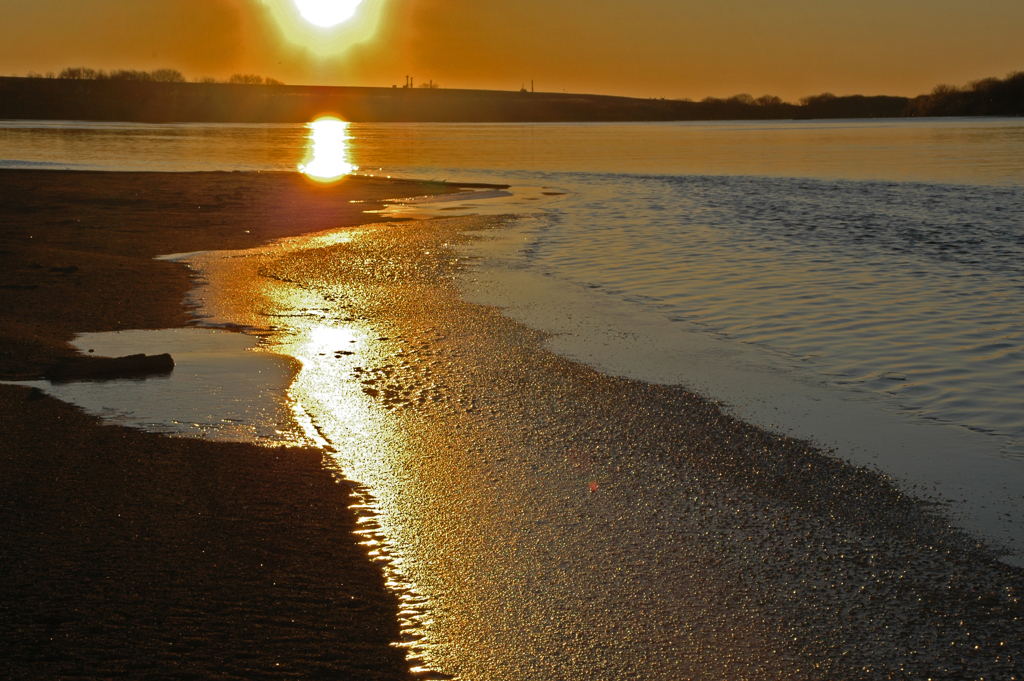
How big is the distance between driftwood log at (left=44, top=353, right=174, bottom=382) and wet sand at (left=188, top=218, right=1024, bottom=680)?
1.13m

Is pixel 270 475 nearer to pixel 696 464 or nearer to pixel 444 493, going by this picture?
pixel 444 493

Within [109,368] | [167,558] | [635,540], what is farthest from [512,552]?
[109,368]

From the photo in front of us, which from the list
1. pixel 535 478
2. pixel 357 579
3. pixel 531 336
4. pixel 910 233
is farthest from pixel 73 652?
pixel 910 233

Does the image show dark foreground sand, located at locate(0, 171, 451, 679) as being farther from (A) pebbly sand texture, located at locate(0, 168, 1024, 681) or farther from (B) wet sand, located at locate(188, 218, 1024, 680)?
(B) wet sand, located at locate(188, 218, 1024, 680)

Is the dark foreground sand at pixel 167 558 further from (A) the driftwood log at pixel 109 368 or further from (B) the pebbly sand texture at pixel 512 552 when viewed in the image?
(A) the driftwood log at pixel 109 368

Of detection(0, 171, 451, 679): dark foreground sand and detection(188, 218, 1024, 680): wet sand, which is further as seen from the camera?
detection(188, 218, 1024, 680): wet sand

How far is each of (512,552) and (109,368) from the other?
403 cm

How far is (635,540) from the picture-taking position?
159 inches

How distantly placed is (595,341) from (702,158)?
3596 centimetres

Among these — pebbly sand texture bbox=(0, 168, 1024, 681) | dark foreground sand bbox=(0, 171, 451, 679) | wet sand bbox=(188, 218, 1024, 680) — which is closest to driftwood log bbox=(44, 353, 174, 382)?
dark foreground sand bbox=(0, 171, 451, 679)

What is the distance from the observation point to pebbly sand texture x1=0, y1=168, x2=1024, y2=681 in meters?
3.13

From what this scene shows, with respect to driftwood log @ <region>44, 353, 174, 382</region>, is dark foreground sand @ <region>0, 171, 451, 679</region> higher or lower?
lower

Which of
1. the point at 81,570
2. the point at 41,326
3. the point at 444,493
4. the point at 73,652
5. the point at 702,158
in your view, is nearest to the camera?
the point at 73,652

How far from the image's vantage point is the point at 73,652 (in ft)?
9.84
